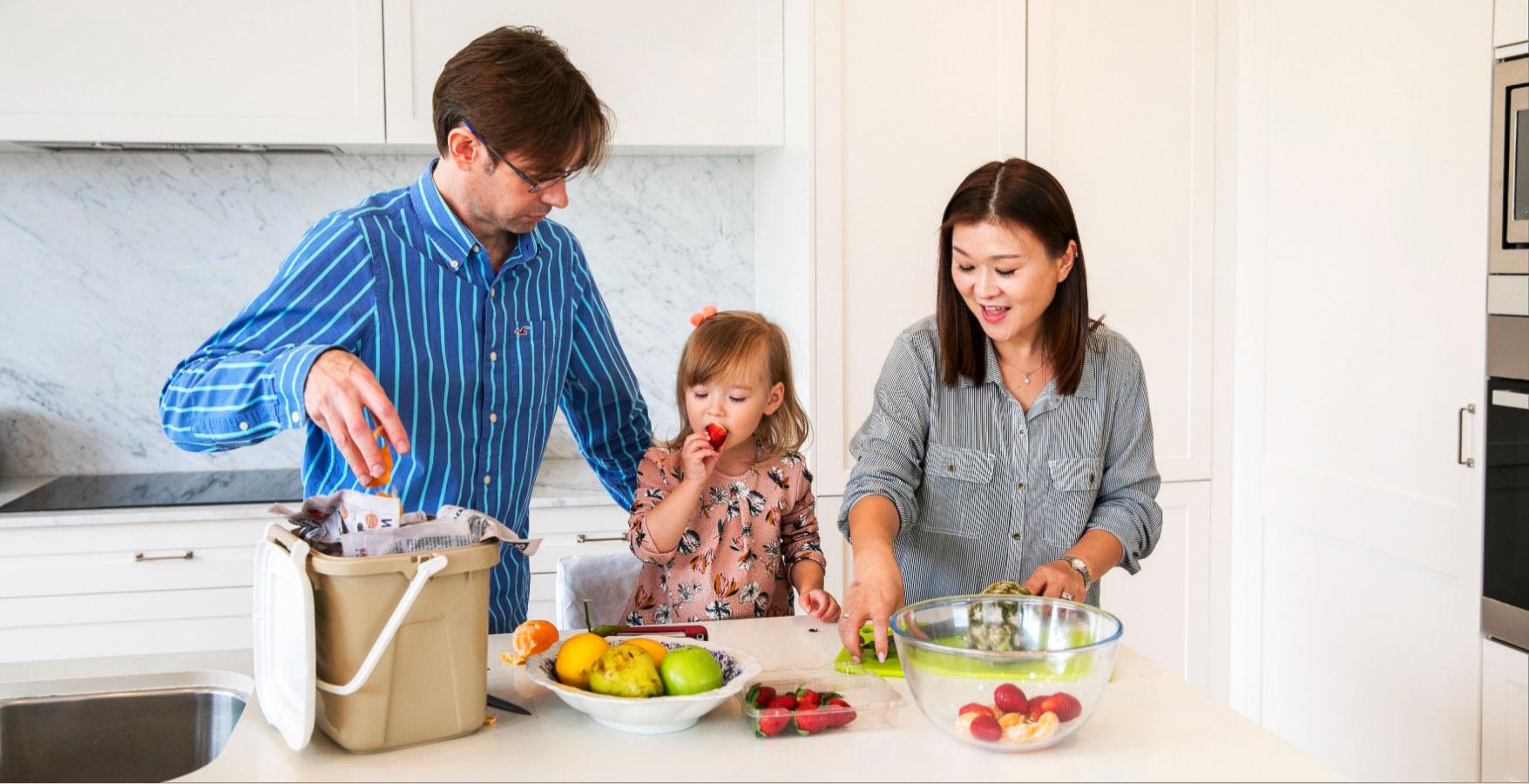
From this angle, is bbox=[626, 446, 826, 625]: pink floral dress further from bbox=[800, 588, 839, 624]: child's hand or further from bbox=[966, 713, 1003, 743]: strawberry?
bbox=[966, 713, 1003, 743]: strawberry

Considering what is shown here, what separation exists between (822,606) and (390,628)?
67 centimetres

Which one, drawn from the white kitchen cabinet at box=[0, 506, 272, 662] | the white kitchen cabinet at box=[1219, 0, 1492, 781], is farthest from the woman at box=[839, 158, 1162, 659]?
the white kitchen cabinet at box=[0, 506, 272, 662]

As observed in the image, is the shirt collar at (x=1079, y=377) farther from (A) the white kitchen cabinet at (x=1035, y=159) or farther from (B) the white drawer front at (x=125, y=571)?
(B) the white drawer front at (x=125, y=571)

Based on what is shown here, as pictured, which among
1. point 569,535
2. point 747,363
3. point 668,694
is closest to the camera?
point 668,694

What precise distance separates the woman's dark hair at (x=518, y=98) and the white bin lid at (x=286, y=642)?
1.87 ft

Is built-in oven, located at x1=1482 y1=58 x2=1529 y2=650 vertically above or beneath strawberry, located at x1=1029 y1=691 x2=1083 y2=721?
above

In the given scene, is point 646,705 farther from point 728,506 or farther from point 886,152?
point 886,152

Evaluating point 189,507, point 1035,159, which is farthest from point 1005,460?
point 189,507

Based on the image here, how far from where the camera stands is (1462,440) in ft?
7.17

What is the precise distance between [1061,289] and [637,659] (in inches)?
33.8

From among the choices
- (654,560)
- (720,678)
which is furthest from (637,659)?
(654,560)

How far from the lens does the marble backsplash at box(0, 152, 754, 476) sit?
123 inches

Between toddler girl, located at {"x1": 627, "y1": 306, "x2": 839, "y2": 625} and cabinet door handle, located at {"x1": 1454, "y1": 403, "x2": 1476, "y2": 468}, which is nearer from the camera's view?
toddler girl, located at {"x1": 627, "y1": 306, "x2": 839, "y2": 625}

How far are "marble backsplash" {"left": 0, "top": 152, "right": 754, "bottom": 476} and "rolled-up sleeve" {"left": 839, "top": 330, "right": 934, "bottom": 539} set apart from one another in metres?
1.63
